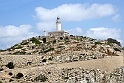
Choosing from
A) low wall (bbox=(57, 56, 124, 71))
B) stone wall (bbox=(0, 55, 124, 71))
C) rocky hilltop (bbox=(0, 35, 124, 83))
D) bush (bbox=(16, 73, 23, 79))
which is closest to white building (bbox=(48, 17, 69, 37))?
rocky hilltop (bbox=(0, 35, 124, 83))

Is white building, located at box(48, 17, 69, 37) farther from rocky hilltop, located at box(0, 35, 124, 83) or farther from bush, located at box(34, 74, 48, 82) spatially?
bush, located at box(34, 74, 48, 82)

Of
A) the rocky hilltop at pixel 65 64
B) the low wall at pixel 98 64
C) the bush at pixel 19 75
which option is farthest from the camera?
the low wall at pixel 98 64

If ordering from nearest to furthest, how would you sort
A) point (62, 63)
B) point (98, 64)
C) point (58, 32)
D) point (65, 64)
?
point (65, 64) → point (98, 64) → point (62, 63) → point (58, 32)

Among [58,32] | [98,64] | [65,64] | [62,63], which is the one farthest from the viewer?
[58,32]

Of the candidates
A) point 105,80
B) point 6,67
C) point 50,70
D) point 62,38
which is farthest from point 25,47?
point 105,80

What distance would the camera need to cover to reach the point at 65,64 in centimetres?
4316

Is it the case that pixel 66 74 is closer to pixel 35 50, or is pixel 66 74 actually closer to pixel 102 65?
pixel 102 65

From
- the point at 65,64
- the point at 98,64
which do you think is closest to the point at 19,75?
the point at 65,64

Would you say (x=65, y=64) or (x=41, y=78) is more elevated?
(x=65, y=64)

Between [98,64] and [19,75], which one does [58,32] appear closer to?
[98,64]

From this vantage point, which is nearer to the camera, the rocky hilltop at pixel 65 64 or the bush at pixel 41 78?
the bush at pixel 41 78

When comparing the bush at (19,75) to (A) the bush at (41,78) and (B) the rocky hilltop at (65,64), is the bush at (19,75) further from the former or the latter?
(A) the bush at (41,78)

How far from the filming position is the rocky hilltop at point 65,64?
40000mm

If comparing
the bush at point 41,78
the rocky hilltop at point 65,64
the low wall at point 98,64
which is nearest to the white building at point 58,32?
the rocky hilltop at point 65,64
